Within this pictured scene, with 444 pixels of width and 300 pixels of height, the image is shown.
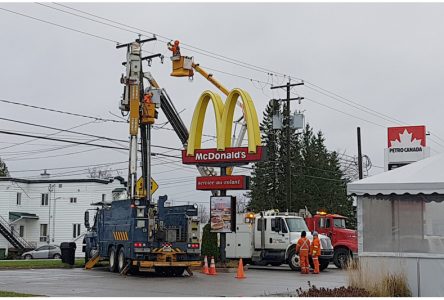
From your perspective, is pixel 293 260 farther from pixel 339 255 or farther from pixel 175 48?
pixel 175 48

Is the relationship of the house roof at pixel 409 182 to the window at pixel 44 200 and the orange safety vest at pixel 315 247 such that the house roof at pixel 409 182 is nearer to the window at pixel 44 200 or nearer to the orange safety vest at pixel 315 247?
the orange safety vest at pixel 315 247

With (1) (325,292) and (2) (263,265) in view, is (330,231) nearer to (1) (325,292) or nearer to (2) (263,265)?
(2) (263,265)

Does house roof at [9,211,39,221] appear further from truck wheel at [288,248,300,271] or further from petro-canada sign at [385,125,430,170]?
petro-canada sign at [385,125,430,170]

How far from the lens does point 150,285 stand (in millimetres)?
20234

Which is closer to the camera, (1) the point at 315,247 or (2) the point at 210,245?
(1) the point at 315,247

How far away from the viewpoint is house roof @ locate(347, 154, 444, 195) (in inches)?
565

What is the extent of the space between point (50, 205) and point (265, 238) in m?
37.2

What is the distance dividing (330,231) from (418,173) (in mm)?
17321

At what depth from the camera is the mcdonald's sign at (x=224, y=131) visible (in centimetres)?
2947

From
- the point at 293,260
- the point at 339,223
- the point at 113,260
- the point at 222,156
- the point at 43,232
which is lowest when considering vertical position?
the point at 293,260

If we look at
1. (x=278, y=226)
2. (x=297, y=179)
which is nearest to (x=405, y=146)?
(x=278, y=226)

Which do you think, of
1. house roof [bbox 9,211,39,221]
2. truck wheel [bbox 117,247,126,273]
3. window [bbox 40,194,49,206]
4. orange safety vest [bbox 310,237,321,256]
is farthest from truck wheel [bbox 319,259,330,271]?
window [bbox 40,194,49,206]

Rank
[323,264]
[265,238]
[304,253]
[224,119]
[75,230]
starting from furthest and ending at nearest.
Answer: [75,230] < [224,119] < [265,238] < [323,264] < [304,253]

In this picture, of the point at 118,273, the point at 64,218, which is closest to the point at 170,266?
the point at 118,273
